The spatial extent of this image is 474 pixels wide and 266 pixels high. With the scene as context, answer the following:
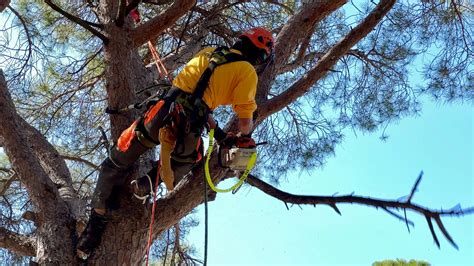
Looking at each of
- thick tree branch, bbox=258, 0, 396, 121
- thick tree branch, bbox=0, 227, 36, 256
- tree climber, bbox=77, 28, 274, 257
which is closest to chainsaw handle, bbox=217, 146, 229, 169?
tree climber, bbox=77, 28, 274, 257

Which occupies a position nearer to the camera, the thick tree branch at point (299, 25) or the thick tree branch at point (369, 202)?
the thick tree branch at point (369, 202)

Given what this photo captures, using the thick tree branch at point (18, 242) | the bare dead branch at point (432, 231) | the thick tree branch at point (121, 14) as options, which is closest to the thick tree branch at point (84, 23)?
the thick tree branch at point (121, 14)

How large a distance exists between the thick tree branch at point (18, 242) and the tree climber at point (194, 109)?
436 mm

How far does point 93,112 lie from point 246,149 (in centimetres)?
259

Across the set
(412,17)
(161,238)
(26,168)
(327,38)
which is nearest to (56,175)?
(26,168)

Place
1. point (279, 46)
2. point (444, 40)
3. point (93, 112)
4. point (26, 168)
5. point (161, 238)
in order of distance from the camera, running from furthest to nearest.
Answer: point (161, 238) → point (93, 112) → point (444, 40) → point (279, 46) → point (26, 168)

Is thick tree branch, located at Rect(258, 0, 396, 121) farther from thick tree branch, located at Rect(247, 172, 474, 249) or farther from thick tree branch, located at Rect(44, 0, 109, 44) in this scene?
thick tree branch, located at Rect(44, 0, 109, 44)

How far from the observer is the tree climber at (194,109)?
2418mm

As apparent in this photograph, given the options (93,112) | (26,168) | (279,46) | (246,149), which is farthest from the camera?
(93,112)

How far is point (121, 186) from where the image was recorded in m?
2.70

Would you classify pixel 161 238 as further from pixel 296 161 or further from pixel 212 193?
pixel 212 193

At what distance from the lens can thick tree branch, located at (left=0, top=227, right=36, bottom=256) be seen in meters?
2.90

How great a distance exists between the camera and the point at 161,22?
3084mm

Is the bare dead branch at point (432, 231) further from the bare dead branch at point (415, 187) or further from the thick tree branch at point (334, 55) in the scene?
the thick tree branch at point (334, 55)
